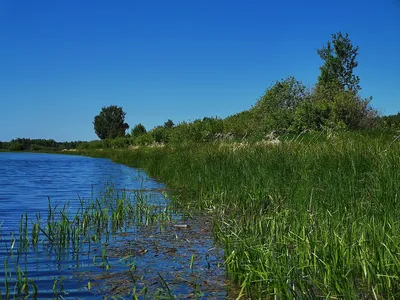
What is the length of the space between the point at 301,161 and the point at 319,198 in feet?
15.2

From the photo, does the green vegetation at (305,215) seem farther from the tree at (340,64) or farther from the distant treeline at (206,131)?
the tree at (340,64)

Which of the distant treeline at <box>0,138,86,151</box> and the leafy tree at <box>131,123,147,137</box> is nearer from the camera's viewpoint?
the leafy tree at <box>131,123,147,137</box>

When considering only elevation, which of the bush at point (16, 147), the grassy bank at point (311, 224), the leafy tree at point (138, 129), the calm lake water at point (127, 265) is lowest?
the calm lake water at point (127, 265)

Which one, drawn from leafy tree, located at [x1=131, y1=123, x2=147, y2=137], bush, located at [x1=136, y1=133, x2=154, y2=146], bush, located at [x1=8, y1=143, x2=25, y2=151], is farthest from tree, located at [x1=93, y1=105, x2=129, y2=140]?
bush, located at [x1=136, y1=133, x2=154, y2=146]

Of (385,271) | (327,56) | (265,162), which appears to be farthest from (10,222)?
(327,56)

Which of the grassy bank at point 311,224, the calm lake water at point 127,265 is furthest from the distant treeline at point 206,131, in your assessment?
the calm lake water at point 127,265

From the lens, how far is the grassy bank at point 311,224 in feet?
16.5

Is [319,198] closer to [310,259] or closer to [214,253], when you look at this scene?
[214,253]

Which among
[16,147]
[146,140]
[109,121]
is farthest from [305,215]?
[16,147]

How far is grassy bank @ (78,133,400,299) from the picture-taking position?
503cm

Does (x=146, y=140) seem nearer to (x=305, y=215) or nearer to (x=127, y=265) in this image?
(x=127, y=265)

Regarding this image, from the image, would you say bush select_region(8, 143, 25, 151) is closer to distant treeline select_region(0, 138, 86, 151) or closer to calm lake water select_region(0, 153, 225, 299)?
distant treeline select_region(0, 138, 86, 151)

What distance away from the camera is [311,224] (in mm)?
6766

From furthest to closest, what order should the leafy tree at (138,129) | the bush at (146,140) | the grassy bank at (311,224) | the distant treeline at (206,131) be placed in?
the leafy tree at (138,129) → the bush at (146,140) → the distant treeline at (206,131) → the grassy bank at (311,224)
